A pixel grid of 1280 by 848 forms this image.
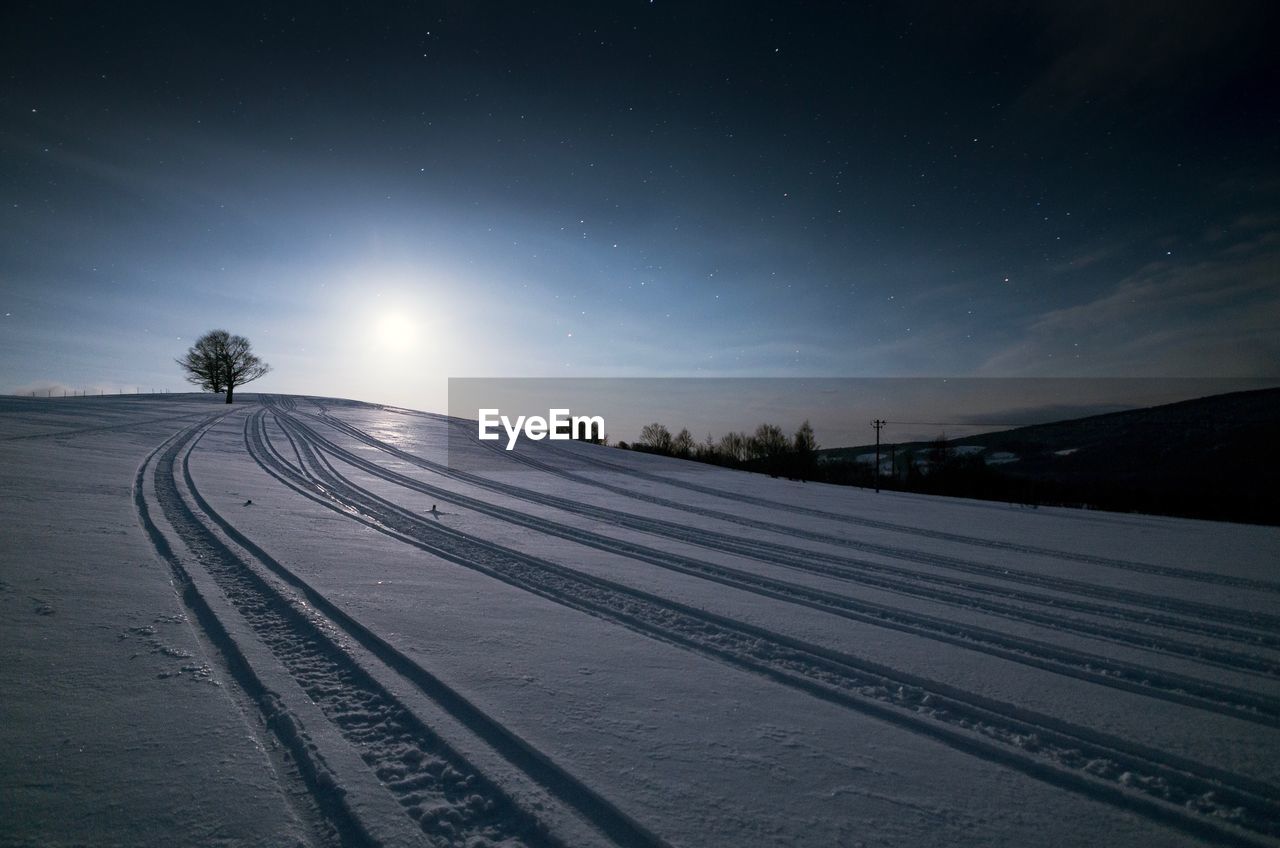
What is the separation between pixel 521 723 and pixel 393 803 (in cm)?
92

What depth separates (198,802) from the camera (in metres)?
2.53

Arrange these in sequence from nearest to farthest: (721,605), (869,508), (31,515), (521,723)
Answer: (521,723)
(721,605)
(31,515)
(869,508)

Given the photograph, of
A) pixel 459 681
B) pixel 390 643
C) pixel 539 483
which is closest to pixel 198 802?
pixel 459 681

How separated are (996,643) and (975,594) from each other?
6.39 feet

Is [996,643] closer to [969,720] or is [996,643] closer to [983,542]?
[969,720]

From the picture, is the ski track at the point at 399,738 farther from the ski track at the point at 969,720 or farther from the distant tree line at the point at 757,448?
the distant tree line at the point at 757,448

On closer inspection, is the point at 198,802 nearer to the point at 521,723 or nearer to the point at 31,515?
the point at 521,723

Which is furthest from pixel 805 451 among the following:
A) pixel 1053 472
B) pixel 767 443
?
pixel 1053 472

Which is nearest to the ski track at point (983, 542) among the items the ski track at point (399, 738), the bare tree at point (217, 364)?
the ski track at point (399, 738)

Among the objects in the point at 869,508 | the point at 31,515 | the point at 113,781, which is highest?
the point at 31,515

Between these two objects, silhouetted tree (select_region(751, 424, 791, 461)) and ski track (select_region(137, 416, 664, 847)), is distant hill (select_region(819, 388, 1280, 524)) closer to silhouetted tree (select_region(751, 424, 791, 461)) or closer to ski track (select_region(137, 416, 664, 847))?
silhouetted tree (select_region(751, 424, 791, 461))

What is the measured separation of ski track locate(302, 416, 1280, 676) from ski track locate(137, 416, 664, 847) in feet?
16.7

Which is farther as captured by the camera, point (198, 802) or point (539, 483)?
point (539, 483)

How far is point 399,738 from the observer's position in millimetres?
3191
